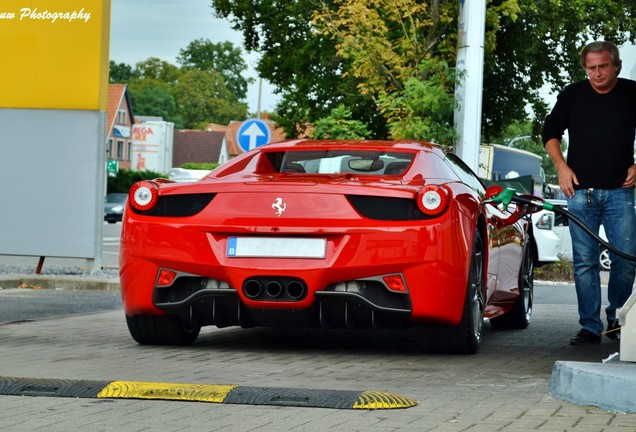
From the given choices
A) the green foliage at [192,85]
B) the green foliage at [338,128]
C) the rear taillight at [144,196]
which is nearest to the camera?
the rear taillight at [144,196]

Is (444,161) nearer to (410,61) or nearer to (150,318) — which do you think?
(150,318)

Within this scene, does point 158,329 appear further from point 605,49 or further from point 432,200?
point 605,49

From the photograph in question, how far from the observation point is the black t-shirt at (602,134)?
8438 millimetres

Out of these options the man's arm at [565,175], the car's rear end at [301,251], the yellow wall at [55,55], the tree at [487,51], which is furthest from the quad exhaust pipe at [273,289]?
the tree at [487,51]

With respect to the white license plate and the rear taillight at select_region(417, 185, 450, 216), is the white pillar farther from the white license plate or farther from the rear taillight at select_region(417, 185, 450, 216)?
the white license plate

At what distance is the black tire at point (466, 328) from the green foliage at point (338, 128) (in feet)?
39.5

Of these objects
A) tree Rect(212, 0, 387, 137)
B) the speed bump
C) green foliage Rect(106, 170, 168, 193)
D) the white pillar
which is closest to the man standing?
the speed bump

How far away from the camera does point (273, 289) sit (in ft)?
23.7

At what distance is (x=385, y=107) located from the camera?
2230 cm

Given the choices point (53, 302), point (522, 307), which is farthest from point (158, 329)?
point (53, 302)

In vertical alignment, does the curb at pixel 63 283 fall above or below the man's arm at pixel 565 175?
below

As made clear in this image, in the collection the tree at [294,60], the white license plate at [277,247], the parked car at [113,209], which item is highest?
the tree at [294,60]

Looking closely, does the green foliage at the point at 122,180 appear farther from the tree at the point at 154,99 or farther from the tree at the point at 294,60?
the tree at the point at 154,99

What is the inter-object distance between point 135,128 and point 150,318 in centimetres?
11198
